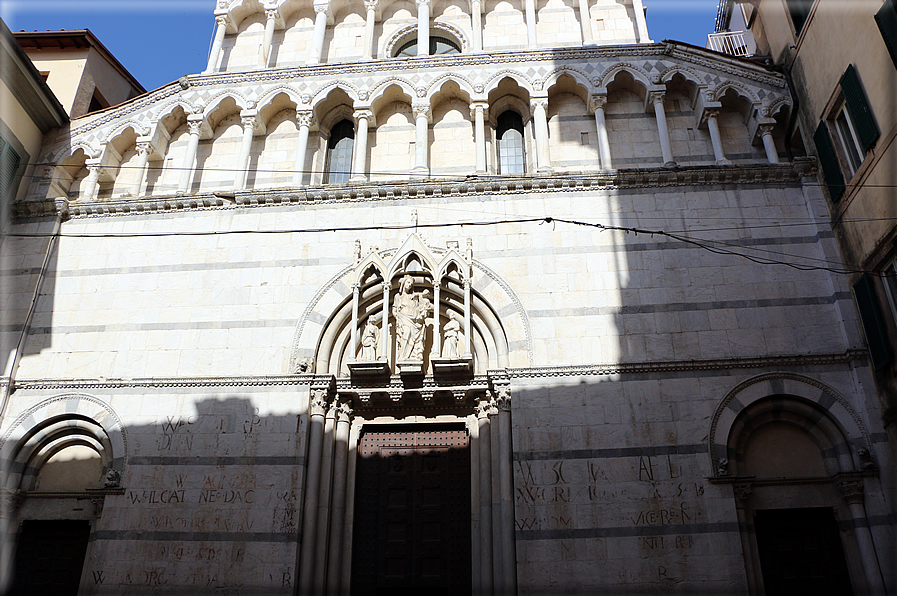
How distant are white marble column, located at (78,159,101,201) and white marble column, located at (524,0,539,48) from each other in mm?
8451

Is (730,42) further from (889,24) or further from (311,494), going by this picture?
(311,494)

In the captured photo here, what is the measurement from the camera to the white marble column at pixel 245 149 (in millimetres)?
11398

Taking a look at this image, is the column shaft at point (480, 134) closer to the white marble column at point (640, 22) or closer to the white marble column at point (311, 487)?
the white marble column at point (640, 22)

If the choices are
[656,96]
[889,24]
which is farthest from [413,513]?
[889,24]

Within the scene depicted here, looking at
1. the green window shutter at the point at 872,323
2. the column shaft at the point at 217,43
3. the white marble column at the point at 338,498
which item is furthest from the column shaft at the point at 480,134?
the green window shutter at the point at 872,323

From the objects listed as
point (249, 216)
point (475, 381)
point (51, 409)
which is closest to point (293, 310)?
point (249, 216)

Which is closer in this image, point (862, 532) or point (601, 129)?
point (862, 532)

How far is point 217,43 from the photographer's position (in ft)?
42.6

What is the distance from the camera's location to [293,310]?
33.1ft

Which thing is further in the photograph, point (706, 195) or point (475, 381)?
point (706, 195)

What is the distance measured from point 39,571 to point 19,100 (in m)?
8.06

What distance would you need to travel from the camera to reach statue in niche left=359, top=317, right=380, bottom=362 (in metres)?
9.66

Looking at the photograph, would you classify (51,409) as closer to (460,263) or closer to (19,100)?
(19,100)

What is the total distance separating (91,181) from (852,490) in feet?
43.3
